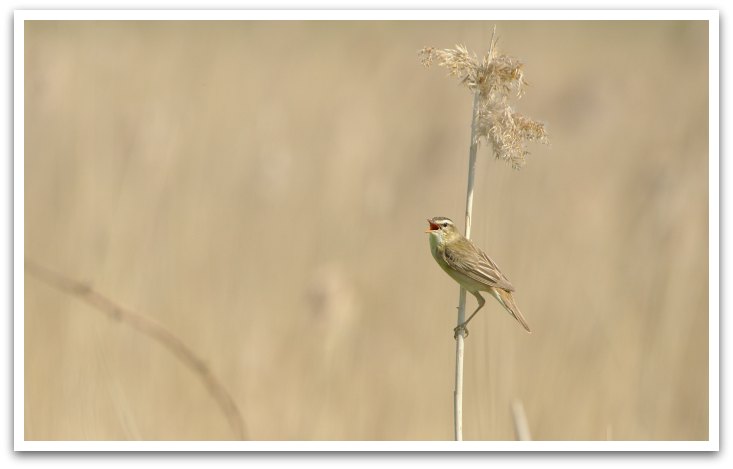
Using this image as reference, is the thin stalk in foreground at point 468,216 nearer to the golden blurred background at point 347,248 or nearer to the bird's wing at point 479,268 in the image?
the bird's wing at point 479,268

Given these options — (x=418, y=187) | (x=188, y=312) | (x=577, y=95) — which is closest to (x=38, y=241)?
(x=188, y=312)

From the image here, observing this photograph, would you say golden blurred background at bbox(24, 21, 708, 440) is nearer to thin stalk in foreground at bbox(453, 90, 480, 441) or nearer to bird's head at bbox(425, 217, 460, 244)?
bird's head at bbox(425, 217, 460, 244)

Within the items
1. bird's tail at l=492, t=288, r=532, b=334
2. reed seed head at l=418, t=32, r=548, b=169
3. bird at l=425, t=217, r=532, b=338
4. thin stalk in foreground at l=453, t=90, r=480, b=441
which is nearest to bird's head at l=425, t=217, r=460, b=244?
bird at l=425, t=217, r=532, b=338

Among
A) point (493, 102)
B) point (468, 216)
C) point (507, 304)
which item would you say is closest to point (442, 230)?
point (507, 304)

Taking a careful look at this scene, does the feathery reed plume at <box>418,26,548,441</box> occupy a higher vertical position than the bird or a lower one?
higher

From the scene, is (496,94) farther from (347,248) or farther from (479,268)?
(347,248)

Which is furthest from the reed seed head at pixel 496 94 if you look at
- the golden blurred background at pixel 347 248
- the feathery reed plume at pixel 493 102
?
the golden blurred background at pixel 347 248
